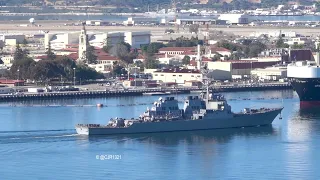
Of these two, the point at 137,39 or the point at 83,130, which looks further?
the point at 137,39

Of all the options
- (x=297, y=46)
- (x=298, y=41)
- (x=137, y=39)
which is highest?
(x=137, y=39)

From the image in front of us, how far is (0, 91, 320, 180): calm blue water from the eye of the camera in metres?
16.6

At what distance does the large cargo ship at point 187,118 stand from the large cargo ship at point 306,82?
4.16 meters

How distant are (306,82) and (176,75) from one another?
13.4 ft

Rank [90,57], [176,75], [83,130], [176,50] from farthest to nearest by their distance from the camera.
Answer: [176,50] → [90,57] → [176,75] → [83,130]

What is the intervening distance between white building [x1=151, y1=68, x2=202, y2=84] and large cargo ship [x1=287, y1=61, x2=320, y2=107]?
271 cm

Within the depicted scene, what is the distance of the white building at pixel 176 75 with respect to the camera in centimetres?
2898

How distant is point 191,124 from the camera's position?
2061cm

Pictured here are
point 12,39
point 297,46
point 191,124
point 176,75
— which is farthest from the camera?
point 12,39

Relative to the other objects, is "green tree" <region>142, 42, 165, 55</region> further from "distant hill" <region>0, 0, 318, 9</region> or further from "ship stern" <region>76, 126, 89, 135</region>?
"distant hill" <region>0, 0, 318, 9</region>

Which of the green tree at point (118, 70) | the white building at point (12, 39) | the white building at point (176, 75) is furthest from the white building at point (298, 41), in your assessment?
the white building at point (176, 75)

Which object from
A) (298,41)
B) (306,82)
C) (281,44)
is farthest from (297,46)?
(306,82)

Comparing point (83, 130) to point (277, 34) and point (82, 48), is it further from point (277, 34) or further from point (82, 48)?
point (277, 34)

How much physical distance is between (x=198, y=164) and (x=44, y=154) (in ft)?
7.02
